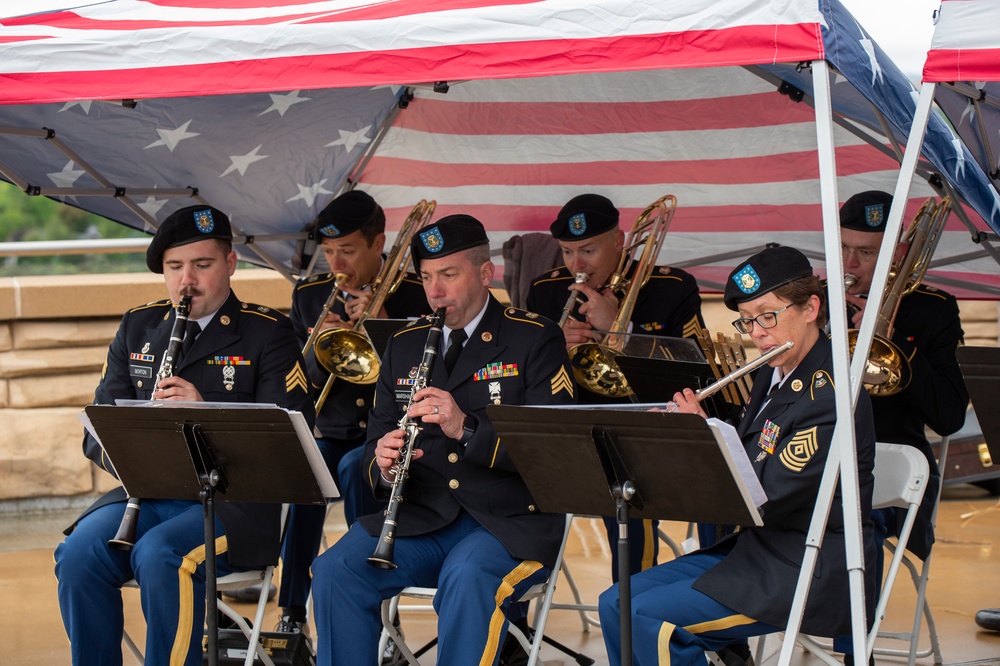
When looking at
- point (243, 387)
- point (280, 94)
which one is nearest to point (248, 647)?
point (243, 387)

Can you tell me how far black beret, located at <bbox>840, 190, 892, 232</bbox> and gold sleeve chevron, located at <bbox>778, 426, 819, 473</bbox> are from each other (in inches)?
62.0

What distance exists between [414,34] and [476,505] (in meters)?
1.47

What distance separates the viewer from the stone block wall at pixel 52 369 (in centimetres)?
730

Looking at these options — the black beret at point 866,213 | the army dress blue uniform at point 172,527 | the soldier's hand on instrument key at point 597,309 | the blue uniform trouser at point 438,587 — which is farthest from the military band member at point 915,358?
the army dress blue uniform at point 172,527

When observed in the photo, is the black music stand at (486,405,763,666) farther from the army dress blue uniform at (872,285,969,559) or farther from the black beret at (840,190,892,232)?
the black beret at (840,190,892,232)

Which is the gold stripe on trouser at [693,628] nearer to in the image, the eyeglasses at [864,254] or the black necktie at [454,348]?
the black necktie at [454,348]

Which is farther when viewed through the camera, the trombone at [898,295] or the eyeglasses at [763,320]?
the trombone at [898,295]

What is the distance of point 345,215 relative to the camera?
17.3 feet

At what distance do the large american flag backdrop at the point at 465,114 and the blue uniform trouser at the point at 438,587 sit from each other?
4.63ft

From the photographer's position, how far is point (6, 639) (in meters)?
5.36

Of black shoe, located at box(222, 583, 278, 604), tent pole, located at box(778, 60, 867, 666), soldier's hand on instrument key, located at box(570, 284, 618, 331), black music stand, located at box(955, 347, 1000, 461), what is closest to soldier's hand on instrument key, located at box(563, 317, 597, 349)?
soldier's hand on instrument key, located at box(570, 284, 618, 331)

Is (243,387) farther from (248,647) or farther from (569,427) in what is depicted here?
(569,427)

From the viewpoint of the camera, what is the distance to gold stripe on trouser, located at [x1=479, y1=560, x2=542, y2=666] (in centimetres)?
355

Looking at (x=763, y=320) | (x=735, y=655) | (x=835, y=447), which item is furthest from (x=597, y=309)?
(x=835, y=447)
